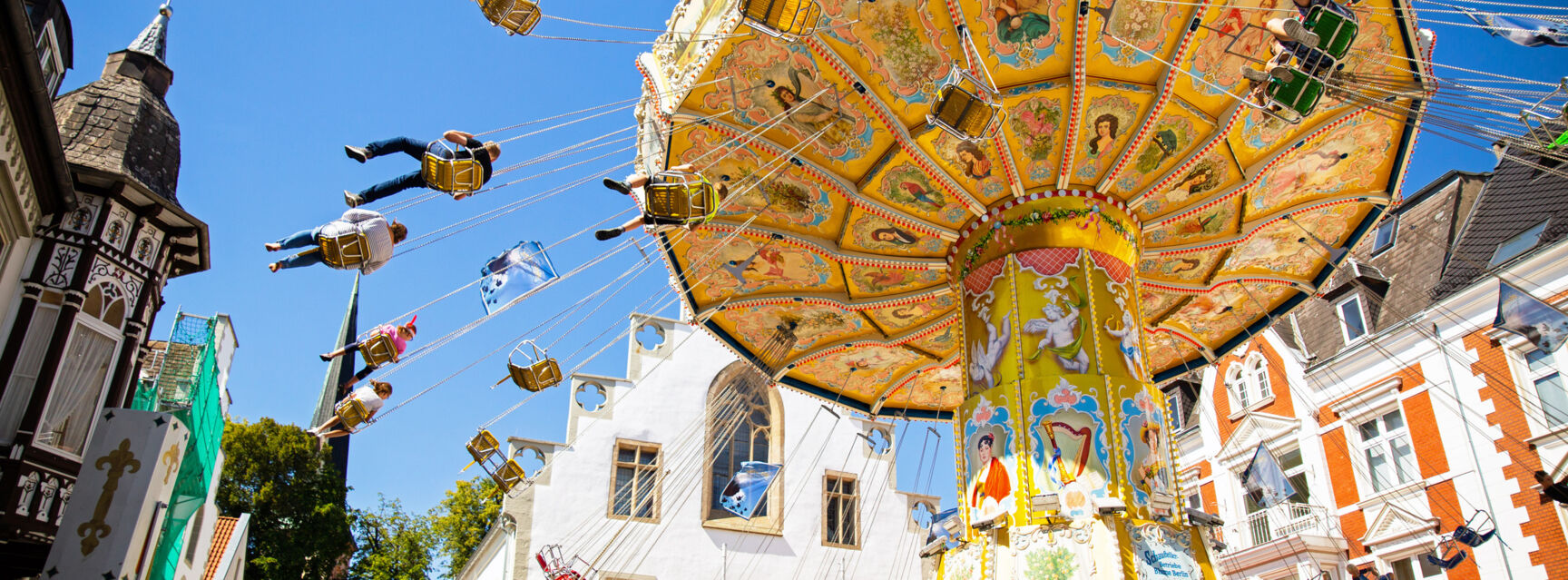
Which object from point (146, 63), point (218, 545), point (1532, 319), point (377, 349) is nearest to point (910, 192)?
point (377, 349)

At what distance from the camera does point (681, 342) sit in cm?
2894

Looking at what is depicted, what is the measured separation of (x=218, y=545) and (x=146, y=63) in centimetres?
1537

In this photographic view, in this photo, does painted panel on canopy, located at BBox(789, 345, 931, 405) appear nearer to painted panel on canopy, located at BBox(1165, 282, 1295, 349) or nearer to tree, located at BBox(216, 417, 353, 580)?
painted panel on canopy, located at BBox(1165, 282, 1295, 349)

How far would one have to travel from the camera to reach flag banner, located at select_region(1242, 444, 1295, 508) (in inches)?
602

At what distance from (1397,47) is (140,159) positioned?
15.0 m

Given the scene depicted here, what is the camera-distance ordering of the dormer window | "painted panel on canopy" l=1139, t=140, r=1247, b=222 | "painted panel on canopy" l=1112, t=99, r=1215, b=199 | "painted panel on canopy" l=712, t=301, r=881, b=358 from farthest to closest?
the dormer window < "painted panel on canopy" l=712, t=301, r=881, b=358 < "painted panel on canopy" l=1139, t=140, r=1247, b=222 < "painted panel on canopy" l=1112, t=99, r=1215, b=199

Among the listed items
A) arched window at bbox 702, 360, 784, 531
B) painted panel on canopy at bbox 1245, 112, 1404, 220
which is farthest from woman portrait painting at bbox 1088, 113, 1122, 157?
arched window at bbox 702, 360, 784, 531

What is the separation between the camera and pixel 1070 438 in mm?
11258

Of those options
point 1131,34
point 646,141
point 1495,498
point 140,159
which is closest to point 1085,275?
point 1131,34

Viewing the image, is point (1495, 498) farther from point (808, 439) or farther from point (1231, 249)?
point (808, 439)

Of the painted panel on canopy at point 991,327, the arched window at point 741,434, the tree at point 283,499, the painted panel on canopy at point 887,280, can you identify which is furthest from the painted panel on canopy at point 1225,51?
the tree at point 283,499

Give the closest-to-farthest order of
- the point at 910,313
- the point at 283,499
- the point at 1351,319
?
the point at 910,313 → the point at 1351,319 → the point at 283,499

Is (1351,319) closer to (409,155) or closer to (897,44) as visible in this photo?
(897,44)

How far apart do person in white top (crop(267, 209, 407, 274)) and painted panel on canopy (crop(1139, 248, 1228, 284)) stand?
367 inches
